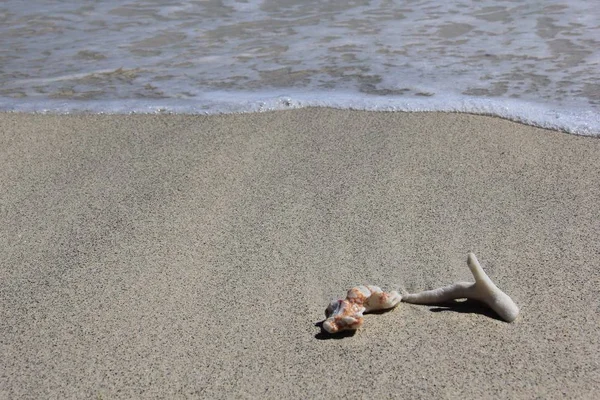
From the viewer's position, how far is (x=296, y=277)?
234cm

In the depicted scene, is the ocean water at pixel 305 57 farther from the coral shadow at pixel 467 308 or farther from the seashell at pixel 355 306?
the seashell at pixel 355 306

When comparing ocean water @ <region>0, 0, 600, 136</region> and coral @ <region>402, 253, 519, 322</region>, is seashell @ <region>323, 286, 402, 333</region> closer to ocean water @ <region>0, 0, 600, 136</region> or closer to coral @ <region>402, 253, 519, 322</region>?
coral @ <region>402, 253, 519, 322</region>

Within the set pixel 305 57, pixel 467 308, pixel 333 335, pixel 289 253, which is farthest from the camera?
pixel 305 57

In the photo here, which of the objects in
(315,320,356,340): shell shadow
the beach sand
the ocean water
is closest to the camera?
the beach sand

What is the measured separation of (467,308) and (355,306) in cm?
34

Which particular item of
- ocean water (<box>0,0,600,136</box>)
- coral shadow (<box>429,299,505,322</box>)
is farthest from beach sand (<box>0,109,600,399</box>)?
ocean water (<box>0,0,600,136</box>)

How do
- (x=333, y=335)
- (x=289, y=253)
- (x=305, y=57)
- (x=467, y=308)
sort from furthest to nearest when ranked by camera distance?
(x=305, y=57), (x=289, y=253), (x=467, y=308), (x=333, y=335)

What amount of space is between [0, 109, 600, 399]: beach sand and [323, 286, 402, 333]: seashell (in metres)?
0.04

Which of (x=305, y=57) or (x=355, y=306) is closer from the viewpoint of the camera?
(x=355, y=306)

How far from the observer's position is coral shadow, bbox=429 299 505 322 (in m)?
2.14

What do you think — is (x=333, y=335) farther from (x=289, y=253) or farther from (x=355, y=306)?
(x=289, y=253)

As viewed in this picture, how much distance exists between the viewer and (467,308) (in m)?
2.17

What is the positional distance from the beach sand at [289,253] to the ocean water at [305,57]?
0.30m

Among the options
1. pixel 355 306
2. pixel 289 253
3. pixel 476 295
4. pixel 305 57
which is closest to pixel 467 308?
pixel 476 295
